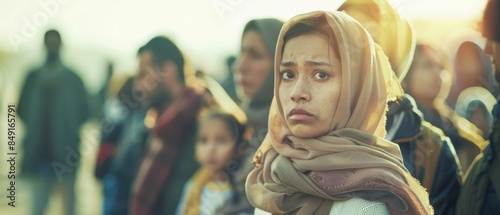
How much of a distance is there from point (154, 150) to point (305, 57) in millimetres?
769

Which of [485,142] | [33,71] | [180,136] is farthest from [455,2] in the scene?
[33,71]

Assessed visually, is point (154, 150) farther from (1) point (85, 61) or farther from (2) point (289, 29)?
(2) point (289, 29)

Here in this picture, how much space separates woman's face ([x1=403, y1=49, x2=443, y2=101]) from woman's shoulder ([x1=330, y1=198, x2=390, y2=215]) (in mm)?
599

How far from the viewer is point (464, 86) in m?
3.05

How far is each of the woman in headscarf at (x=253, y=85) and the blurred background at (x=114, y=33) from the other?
43mm

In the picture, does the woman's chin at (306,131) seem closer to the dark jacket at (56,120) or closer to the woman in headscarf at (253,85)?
the woman in headscarf at (253,85)

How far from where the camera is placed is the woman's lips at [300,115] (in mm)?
2730

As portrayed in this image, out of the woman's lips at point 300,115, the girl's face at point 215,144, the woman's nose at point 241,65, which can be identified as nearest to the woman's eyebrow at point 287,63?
the woman's lips at point 300,115

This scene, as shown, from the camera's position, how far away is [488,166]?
303cm

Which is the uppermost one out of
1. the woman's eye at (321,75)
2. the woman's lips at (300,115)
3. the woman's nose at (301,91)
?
the woman's eye at (321,75)

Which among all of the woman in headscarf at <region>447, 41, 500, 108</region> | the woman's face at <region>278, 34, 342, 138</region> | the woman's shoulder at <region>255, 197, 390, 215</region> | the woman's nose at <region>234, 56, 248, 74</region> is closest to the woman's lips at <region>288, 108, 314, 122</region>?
the woman's face at <region>278, 34, 342, 138</region>

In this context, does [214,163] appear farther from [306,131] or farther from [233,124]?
[306,131]

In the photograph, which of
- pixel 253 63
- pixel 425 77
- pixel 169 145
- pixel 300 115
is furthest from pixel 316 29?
pixel 169 145

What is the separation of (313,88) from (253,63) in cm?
43
